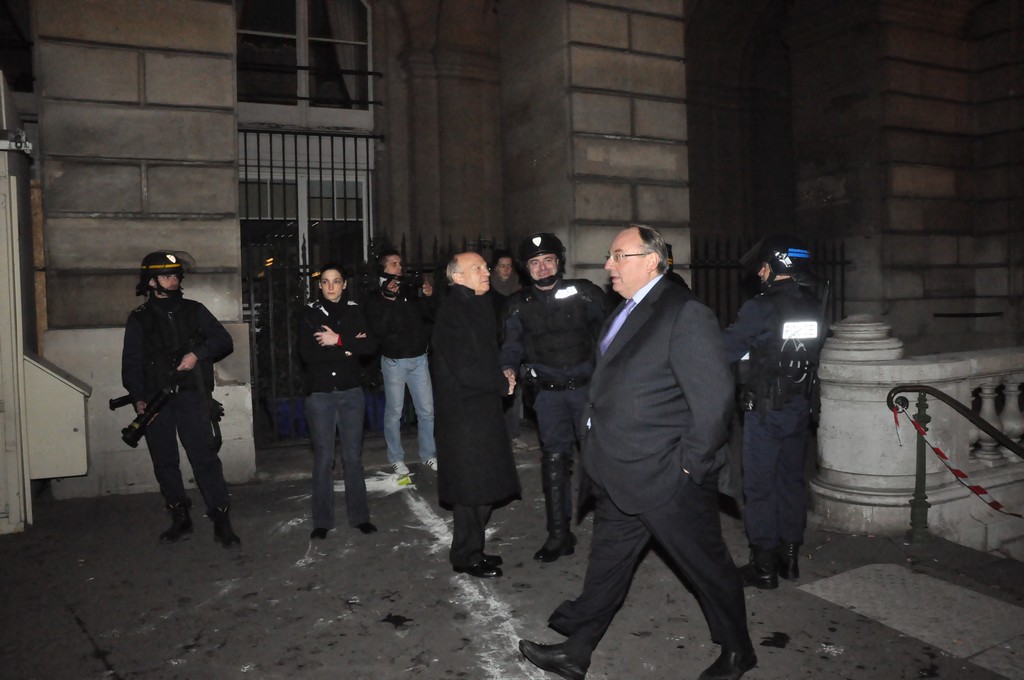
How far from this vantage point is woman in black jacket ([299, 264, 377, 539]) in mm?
5234

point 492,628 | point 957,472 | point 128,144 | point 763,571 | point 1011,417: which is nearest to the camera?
point 492,628

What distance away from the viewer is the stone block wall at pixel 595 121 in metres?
8.26

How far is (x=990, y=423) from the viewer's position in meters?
5.68

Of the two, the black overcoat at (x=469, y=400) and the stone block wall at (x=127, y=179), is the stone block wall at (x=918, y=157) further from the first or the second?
the stone block wall at (x=127, y=179)

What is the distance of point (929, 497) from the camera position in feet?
17.5

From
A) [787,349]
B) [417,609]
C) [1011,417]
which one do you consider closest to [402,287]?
[417,609]

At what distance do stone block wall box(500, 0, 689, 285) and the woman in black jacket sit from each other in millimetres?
3501

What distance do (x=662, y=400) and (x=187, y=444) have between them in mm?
3623

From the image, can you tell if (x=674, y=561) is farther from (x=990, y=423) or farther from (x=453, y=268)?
(x=990, y=423)

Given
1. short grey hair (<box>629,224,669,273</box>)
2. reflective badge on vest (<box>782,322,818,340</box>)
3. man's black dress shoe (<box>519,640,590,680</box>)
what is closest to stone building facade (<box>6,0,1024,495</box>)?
reflective badge on vest (<box>782,322,818,340</box>)

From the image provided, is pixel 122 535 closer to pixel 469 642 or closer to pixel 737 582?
pixel 469 642

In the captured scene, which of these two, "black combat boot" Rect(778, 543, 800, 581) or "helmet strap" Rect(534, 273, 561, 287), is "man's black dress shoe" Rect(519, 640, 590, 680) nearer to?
"black combat boot" Rect(778, 543, 800, 581)

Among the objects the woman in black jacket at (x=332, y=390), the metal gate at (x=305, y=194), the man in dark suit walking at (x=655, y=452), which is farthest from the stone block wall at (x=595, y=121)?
the man in dark suit walking at (x=655, y=452)

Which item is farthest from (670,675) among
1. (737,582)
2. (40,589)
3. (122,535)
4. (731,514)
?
(122,535)
